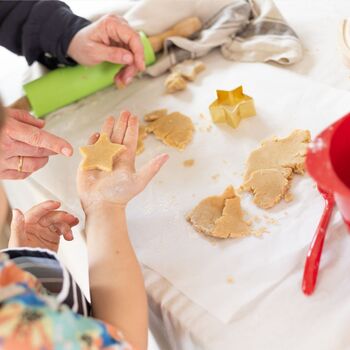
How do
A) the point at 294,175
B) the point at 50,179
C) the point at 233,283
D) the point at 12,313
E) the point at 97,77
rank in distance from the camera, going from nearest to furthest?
the point at 12,313 < the point at 233,283 < the point at 294,175 < the point at 50,179 < the point at 97,77

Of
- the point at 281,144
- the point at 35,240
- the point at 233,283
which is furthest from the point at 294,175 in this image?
the point at 35,240

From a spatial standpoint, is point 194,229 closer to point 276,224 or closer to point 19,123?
point 276,224

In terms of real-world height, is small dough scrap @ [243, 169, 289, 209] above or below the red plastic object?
below

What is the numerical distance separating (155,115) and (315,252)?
392 millimetres

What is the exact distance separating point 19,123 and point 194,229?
0.95 ft

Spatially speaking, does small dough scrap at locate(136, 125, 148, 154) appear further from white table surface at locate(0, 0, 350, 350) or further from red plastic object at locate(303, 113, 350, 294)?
red plastic object at locate(303, 113, 350, 294)

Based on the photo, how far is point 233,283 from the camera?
573 mm

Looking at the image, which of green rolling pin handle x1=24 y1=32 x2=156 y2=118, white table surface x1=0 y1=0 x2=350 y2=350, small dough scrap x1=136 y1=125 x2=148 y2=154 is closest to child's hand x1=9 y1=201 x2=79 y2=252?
white table surface x1=0 y1=0 x2=350 y2=350

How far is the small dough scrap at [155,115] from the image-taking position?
2.79 ft

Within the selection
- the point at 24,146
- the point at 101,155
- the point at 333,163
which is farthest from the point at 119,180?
the point at 333,163

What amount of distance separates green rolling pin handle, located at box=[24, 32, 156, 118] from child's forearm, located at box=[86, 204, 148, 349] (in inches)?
13.5

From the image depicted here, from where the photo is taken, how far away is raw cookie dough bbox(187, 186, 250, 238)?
2.06 ft

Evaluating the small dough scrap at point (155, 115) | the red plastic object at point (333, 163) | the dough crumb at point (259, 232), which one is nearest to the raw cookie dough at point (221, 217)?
the dough crumb at point (259, 232)

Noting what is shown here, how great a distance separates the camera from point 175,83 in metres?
0.89
